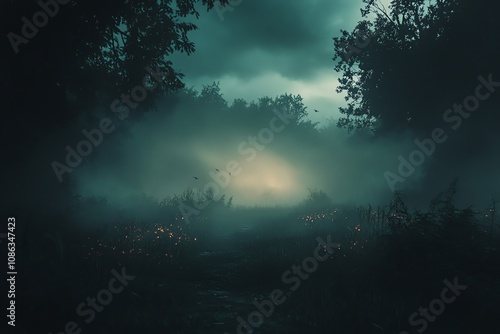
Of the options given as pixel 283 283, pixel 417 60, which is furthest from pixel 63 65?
pixel 417 60

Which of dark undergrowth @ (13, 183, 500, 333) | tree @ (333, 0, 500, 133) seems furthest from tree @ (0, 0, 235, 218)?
tree @ (333, 0, 500, 133)

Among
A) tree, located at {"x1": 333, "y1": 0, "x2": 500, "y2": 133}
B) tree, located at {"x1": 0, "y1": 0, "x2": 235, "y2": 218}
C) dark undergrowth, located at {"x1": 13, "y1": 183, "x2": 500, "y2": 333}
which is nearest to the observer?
dark undergrowth, located at {"x1": 13, "y1": 183, "x2": 500, "y2": 333}

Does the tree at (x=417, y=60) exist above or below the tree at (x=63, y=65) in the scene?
above

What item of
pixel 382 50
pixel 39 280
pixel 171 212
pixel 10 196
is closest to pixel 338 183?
pixel 382 50

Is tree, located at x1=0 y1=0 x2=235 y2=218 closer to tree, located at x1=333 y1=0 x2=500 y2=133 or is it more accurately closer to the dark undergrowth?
the dark undergrowth

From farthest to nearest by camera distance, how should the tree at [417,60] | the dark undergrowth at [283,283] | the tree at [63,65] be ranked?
the tree at [417,60] < the tree at [63,65] < the dark undergrowth at [283,283]

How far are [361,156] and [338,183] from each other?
392 centimetres

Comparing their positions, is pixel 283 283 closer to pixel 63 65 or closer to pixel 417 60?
pixel 63 65

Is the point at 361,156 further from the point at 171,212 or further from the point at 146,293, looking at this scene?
the point at 146,293

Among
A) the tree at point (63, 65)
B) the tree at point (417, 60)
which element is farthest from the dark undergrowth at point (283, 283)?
the tree at point (417, 60)

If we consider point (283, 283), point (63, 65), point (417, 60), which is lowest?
point (283, 283)

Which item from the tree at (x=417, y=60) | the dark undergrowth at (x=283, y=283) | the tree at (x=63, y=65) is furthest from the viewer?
the tree at (x=417, y=60)

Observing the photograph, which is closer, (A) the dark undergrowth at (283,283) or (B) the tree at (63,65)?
(A) the dark undergrowth at (283,283)

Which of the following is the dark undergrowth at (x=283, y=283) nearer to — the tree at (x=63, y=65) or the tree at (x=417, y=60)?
the tree at (x=63, y=65)
